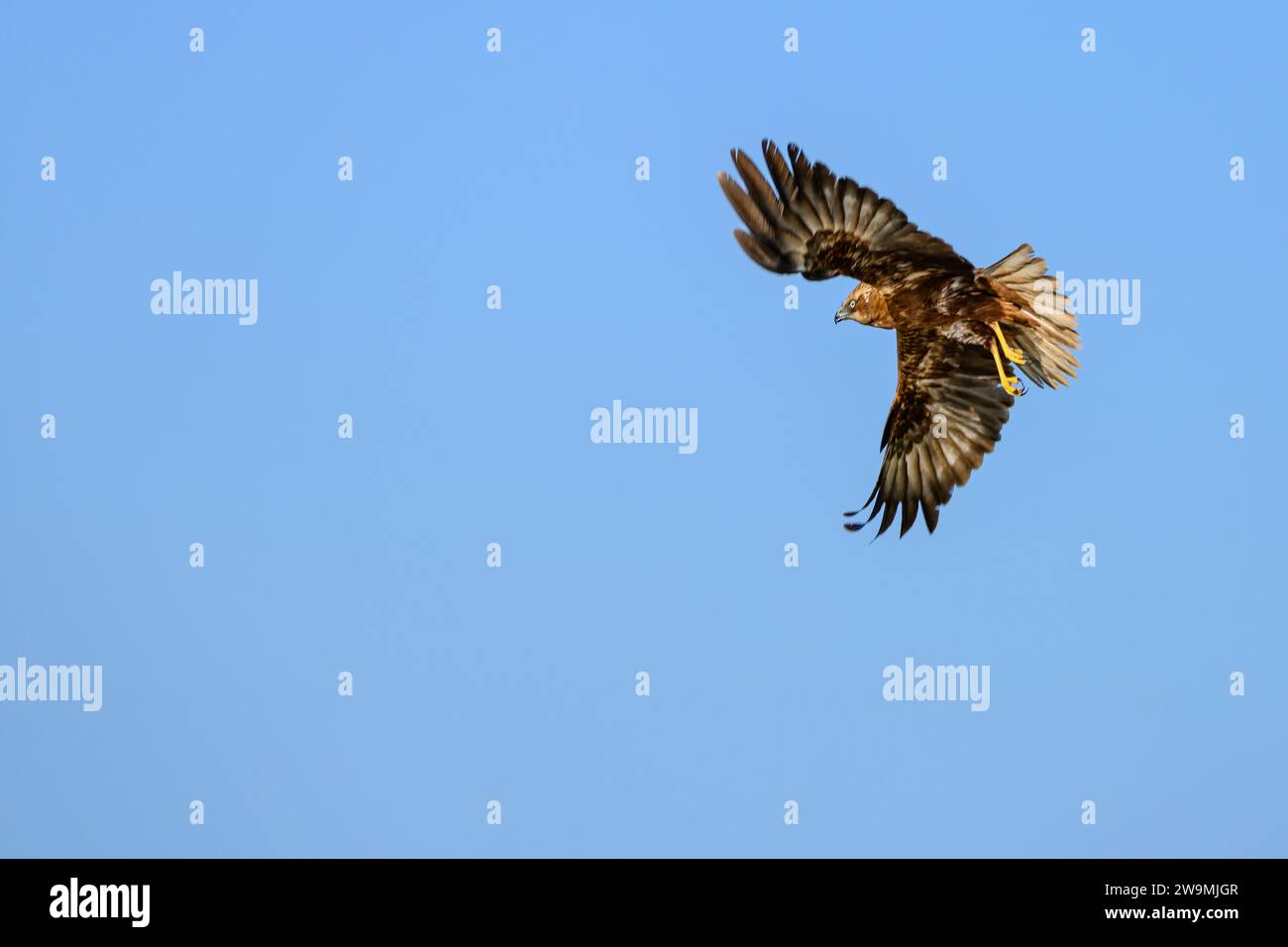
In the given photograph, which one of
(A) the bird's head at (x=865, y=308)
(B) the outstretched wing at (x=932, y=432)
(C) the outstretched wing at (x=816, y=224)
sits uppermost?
(C) the outstretched wing at (x=816, y=224)

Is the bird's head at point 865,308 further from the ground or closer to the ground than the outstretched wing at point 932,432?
further from the ground

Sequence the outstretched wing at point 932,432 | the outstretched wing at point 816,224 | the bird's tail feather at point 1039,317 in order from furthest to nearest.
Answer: the outstretched wing at point 932,432
the bird's tail feather at point 1039,317
the outstretched wing at point 816,224

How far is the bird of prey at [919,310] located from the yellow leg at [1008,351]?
0.06 feet

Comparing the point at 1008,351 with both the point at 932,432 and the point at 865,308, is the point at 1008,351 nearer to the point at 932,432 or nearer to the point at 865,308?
the point at 865,308

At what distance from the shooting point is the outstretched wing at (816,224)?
60.8 feet

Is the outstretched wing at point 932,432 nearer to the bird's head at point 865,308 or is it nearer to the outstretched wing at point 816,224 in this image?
the bird's head at point 865,308

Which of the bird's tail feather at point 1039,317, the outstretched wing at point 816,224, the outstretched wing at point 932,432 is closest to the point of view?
the outstretched wing at point 816,224

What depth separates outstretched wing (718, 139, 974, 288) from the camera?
1855cm

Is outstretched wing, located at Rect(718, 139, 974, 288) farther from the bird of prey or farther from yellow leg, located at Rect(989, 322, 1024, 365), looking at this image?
yellow leg, located at Rect(989, 322, 1024, 365)

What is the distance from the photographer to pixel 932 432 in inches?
866

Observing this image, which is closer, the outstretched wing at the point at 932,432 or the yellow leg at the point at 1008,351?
the yellow leg at the point at 1008,351

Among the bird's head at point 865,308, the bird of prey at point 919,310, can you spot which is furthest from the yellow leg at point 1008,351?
the bird's head at point 865,308
